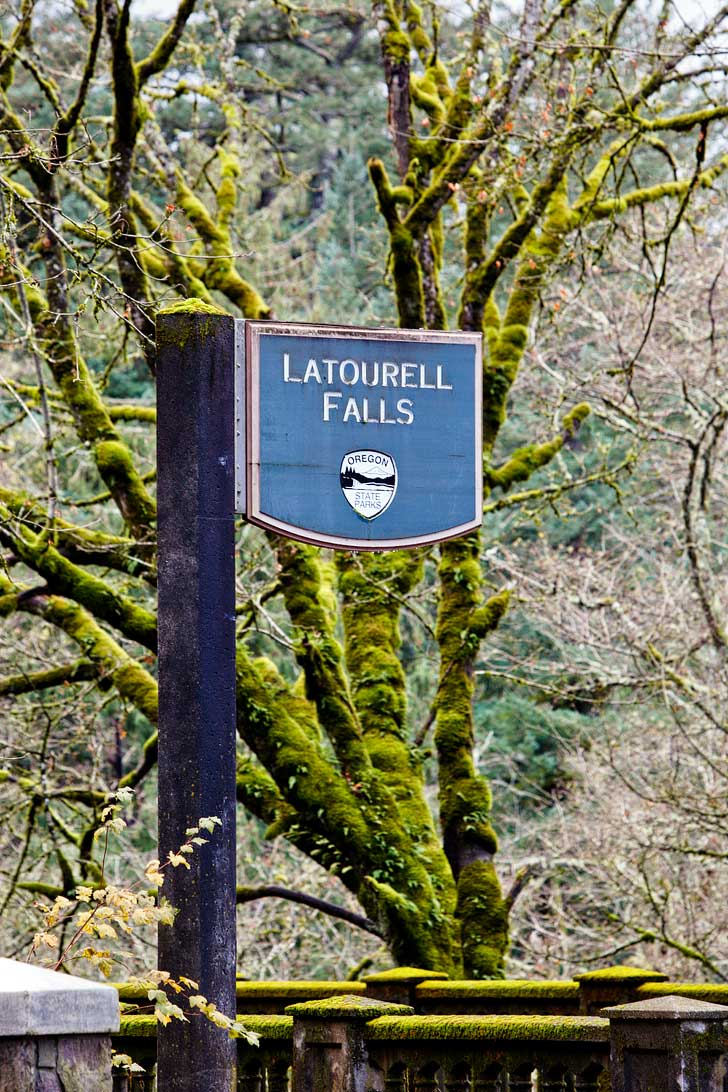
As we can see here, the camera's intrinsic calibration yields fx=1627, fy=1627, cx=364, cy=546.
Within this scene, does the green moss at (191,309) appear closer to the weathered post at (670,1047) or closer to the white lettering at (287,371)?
the white lettering at (287,371)

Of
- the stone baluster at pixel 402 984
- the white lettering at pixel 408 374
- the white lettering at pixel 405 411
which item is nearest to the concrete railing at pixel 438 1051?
the stone baluster at pixel 402 984

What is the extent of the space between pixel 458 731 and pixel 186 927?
7753 millimetres

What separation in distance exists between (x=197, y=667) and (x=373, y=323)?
19408mm

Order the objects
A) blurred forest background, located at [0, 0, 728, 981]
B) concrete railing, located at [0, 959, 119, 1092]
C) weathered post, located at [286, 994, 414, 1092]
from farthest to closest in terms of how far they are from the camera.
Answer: blurred forest background, located at [0, 0, 728, 981], weathered post, located at [286, 994, 414, 1092], concrete railing, located at [0, 959, 119, 1092]

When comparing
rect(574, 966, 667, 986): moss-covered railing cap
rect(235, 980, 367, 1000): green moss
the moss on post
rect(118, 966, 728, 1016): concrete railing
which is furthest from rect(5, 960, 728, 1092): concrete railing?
the moss on post

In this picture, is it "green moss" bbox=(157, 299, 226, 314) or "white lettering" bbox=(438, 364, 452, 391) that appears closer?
"green moss" bbox=(157, 299, 226, 314)

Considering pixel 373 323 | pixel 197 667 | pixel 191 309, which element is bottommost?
pixel 197 667

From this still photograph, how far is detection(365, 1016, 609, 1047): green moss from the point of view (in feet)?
19.8

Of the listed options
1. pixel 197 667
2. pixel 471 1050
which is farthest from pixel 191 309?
pixel 471 1050

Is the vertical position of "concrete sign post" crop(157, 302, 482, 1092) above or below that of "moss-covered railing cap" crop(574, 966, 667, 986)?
above

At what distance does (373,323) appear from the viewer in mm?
23906

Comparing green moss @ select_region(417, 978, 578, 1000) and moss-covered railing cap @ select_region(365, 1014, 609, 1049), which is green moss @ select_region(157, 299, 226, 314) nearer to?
moss-covered railing cap @ select_region(365, 1014, 609, 1049)

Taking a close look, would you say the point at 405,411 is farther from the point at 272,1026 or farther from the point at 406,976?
the point at 406,976

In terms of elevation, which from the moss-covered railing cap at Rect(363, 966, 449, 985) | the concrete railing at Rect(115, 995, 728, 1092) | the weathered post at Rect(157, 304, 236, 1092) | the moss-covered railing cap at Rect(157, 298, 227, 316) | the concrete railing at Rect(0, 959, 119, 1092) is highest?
the moss-covered railing cap at Rect(157, 298, 227, 316)
